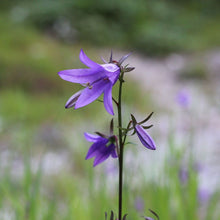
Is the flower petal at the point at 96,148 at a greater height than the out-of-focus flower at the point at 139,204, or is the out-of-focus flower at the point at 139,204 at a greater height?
the flower petal at the point at 96,148

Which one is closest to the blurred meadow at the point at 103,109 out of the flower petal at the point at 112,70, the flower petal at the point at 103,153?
the flower petal at the point at 103,153

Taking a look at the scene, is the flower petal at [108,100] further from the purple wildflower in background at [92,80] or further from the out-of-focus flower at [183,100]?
the out-of-focus flower at [183,100]

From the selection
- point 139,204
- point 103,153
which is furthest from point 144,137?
point 139,204

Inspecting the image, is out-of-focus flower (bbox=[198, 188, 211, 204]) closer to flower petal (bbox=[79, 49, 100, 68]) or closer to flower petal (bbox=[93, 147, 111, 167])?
flower petal (bbox=[93, 147, 111, 167])

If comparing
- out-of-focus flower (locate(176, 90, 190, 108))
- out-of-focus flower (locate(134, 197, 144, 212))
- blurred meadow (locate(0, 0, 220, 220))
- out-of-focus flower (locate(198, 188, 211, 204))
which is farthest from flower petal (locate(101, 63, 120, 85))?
out-of-focus flower (locate(198, 188, 211, 204))

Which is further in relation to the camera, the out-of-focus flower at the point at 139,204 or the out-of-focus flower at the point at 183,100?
the out-of-focus flower at the point at 183,100

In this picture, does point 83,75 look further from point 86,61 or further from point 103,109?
point 103,109

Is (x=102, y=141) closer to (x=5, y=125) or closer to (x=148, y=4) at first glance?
(x=5, y=125)
